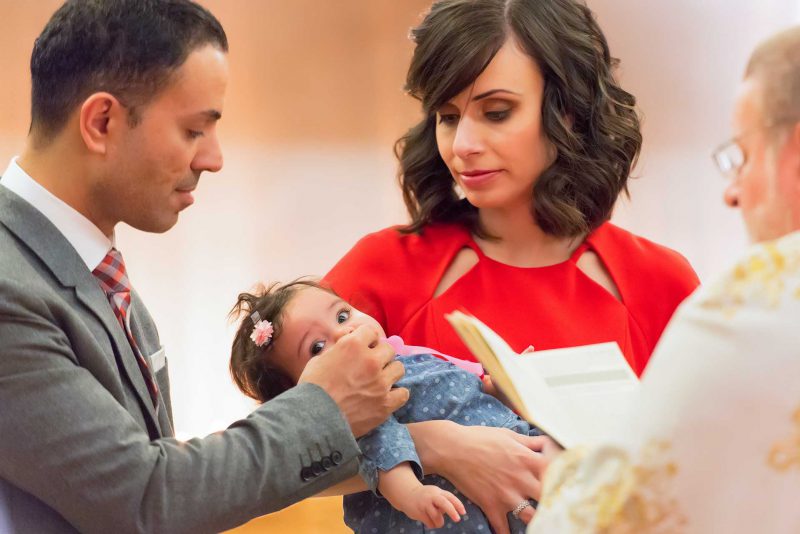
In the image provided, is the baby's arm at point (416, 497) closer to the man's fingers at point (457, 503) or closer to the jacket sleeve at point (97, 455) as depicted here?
the man's fingers at point (457, 503)

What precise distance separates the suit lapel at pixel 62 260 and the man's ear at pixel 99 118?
0.15 metres

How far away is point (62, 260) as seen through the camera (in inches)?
71.2

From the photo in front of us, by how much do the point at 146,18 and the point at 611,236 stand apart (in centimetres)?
129

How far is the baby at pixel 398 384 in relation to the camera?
6.82 ft

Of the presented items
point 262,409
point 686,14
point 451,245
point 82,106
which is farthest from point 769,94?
point 686,14

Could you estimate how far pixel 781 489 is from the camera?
124 centimetres

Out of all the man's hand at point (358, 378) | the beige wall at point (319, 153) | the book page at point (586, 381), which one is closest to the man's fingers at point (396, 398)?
the man's hand at point (358, 378)

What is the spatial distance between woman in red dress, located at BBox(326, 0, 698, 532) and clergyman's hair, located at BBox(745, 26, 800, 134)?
108cm

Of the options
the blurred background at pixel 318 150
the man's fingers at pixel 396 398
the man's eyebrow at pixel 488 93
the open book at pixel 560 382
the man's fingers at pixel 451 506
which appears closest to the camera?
the open book at pixel 560 382

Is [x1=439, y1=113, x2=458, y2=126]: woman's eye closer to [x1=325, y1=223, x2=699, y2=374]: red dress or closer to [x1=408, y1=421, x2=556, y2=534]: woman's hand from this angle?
[x1=325, y1=223, x2=699, y2=374]: red dress

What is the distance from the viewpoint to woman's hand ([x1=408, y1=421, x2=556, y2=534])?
2078 mm

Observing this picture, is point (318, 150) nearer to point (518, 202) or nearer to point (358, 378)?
point (518, 202)

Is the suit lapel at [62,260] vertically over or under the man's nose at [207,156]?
under

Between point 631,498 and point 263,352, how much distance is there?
1215 millimetres
